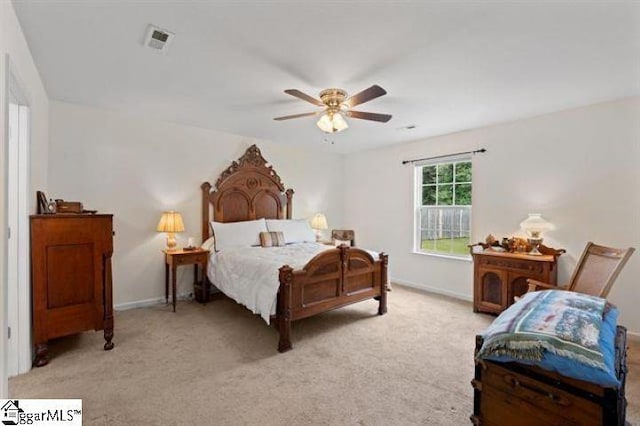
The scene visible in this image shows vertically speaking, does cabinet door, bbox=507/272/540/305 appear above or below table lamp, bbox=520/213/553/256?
below

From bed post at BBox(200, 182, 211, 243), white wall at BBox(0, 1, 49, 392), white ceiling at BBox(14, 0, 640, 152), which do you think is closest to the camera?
white wall at BBox(0, 1, 49, 392)

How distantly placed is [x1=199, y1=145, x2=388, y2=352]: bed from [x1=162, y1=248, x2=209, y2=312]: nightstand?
4.5 inches

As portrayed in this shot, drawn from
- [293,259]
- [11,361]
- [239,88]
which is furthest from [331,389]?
[239,88]

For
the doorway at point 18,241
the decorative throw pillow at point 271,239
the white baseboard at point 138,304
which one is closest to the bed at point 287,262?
the decorative throw pillow at point 271,239

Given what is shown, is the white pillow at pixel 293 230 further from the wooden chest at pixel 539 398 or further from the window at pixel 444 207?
the wooden chest at pixel 539 398

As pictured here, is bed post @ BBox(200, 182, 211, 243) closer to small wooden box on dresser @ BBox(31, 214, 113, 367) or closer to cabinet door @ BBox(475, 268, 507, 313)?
small wooden box on dresser @ BBox(31, 214, 113, 367)

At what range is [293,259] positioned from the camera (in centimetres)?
338

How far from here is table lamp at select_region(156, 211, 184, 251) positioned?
3.80 m

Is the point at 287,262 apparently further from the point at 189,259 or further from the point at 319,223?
the point at 319,223

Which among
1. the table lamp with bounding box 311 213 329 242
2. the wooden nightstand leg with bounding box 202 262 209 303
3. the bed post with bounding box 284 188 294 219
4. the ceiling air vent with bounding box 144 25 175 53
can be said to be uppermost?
the ceiling air vent with bounding box 144 25 175 53

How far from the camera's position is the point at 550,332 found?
4.91 feet

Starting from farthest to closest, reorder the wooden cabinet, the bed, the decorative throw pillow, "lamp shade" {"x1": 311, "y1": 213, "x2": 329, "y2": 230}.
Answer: "lamp shade" {"x1": 311, "y1": 213, "x2": 329, "y2": 230} < the decorative throw pillow < the wooden cabinet < the bed

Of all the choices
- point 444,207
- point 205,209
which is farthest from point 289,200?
point 444,207

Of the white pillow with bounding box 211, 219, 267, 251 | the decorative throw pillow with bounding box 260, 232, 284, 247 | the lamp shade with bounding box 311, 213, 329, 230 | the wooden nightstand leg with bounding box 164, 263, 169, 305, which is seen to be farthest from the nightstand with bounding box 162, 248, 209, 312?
the lamp shade with bounding box 311, 213, 329, 230
